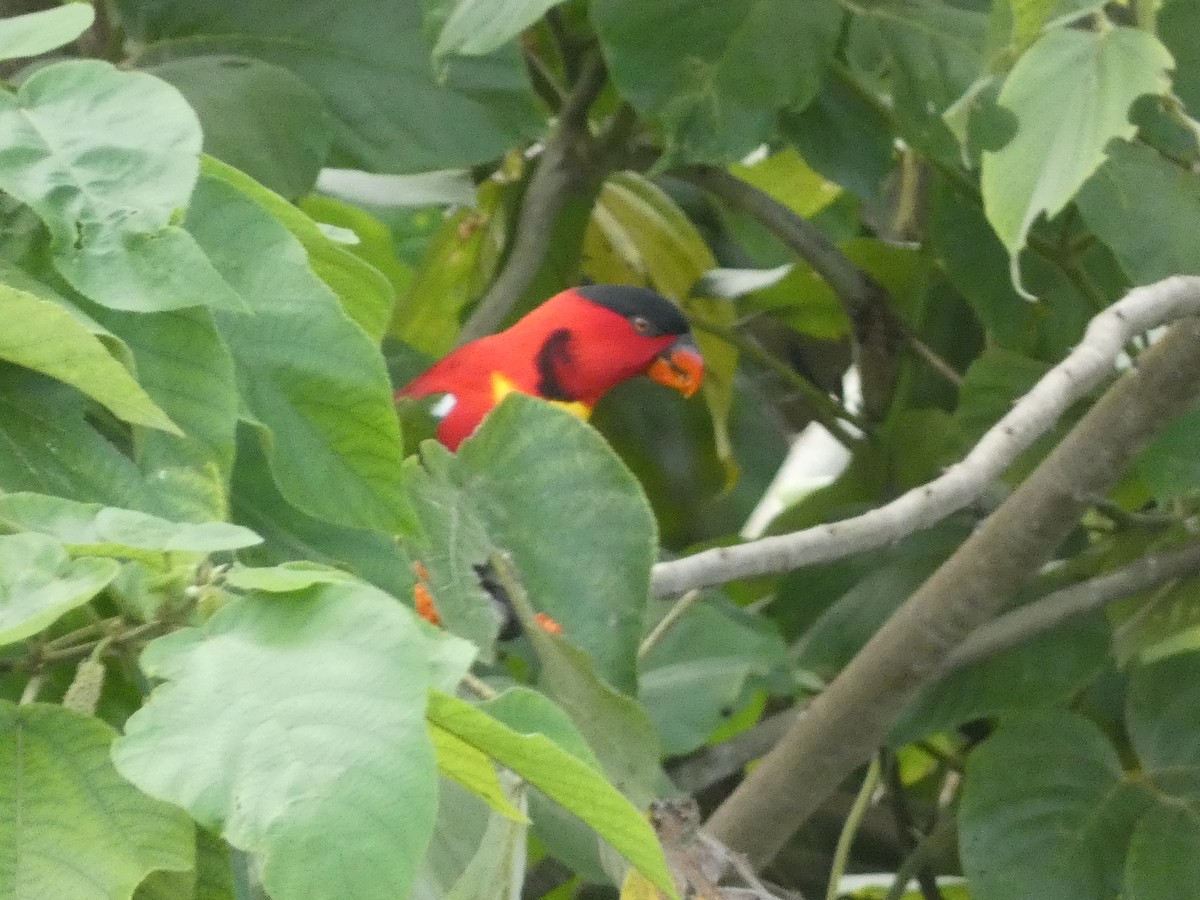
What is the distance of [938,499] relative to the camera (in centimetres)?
62

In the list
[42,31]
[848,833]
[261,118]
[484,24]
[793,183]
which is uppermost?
[42,31]

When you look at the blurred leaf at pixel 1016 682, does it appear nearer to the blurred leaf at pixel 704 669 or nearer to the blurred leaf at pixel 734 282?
the blurred leaf at pixel 704 669

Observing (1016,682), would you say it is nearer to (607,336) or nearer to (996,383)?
(996,383)

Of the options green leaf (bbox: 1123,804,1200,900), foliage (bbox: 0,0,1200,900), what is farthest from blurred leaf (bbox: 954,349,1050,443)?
green leaf (bbox: 1123,804,1200,900)

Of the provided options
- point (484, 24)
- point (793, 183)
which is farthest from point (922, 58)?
point (793, 183)

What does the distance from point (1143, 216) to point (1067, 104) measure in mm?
340

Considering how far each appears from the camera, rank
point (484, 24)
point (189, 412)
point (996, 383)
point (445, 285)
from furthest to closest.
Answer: point (445, 285), point (996, 383), point (484, 24), point (189, 412)

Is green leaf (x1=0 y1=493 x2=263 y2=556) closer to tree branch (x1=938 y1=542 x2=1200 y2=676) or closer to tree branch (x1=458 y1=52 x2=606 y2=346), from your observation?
tree branch (x1=938 y1=542 x2=1200 y2=676)

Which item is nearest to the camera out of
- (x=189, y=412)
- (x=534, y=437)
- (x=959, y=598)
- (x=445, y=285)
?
(x=189, y=412)

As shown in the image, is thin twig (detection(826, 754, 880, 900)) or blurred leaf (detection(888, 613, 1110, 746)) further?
blurred leaf (detection(888, 613, 1110, 746))

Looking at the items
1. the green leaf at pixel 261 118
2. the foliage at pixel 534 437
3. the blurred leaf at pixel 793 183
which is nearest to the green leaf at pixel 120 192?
the foliage at pixel 534 437

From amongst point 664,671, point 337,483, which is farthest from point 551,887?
point 337,483

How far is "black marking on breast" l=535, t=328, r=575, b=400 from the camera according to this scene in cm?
137

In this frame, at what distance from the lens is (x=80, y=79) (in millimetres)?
373
